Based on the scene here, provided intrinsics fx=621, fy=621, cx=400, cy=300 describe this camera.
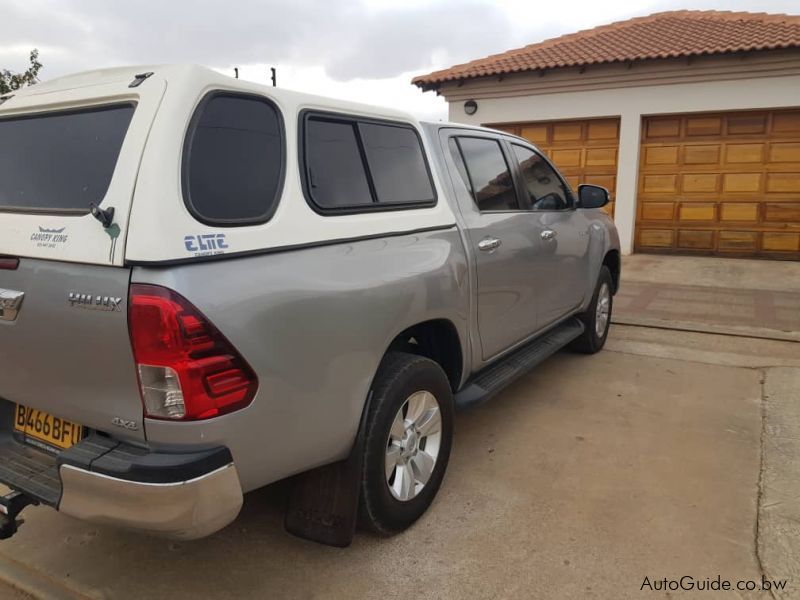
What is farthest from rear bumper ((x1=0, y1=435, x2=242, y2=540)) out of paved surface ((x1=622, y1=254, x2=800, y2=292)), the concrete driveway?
paved surface ((x1=622, y1=254, x2=800, y2=292))

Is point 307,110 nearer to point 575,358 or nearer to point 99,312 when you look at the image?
point 99,312

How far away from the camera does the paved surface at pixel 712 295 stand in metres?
6.60

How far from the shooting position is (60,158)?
7.66 ft

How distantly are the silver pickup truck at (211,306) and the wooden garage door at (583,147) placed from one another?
9.32 meters

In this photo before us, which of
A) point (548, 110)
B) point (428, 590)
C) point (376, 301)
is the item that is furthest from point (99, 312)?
point (548, 110)

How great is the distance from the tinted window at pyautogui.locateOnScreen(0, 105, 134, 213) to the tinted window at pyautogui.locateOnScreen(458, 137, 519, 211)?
197 centimetres

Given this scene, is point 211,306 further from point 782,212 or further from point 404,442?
point 782,212

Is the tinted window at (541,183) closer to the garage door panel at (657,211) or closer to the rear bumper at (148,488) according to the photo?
the rear bumper at (148,488)

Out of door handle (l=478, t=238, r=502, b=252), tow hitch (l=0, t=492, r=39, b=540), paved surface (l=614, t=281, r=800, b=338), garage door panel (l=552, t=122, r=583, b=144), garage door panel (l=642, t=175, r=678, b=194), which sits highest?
garage door panel (l=552, t=122, r=583, b=144)

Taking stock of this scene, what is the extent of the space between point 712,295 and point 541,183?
4843 mm

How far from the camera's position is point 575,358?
18.1 feet

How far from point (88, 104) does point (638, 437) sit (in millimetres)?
3443

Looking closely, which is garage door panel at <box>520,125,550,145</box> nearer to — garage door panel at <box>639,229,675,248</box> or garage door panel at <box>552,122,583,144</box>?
garage door panel at <box>552,122,583,144</box>

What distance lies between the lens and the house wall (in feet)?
33.0
